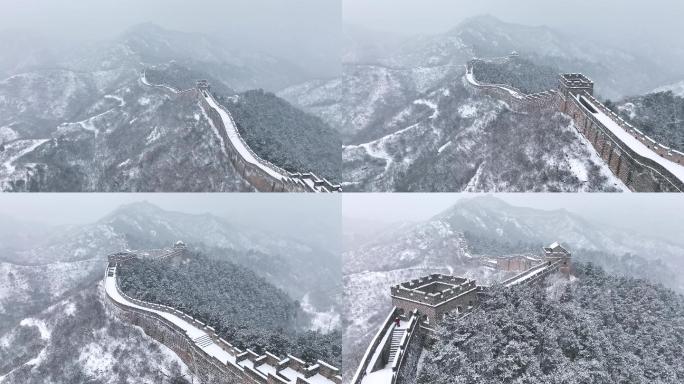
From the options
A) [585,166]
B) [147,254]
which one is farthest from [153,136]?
[585,166]

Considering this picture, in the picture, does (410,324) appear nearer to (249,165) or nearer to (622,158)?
(622,158)

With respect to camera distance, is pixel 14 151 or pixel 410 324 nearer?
pixel 410 324

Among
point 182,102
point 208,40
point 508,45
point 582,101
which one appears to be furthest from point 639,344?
point 508,45

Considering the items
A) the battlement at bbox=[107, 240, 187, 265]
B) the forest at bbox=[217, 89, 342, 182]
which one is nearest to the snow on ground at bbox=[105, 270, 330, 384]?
the battlement at bbox=[107, 240, 187, 265]

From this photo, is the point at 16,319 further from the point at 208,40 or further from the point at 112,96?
the point at 208,40

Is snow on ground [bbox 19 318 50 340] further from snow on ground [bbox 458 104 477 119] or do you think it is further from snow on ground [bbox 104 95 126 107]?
snow on ground [bbox 458 104 477 119]

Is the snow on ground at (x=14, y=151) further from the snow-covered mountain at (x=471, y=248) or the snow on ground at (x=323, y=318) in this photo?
the snow on ground at (x=323, y=318)
